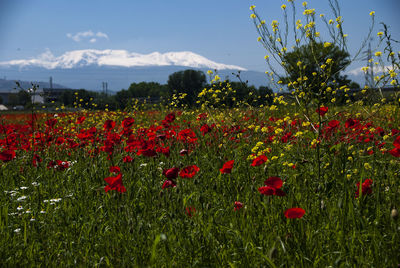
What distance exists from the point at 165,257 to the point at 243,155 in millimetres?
1945

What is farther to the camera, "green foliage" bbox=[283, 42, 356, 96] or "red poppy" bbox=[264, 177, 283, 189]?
"green foliage" bbox=[283, 42, 356, 96]

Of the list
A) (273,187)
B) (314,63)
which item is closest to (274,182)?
(273,187)

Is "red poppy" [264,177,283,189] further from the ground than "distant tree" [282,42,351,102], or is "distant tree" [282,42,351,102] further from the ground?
"distant tree" [282,42,351,102]

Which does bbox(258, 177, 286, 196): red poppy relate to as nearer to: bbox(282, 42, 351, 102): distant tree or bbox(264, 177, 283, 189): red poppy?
bbox(264, 177, 283, 189): red poppy

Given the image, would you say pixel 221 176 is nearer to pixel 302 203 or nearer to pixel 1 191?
pixel 302 203

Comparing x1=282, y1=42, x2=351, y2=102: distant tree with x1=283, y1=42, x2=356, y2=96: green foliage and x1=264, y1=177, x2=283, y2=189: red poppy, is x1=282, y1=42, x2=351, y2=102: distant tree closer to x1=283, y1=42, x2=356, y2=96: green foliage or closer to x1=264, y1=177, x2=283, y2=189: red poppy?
x1=283, y1=42, x2=356, y2=96: green foliage

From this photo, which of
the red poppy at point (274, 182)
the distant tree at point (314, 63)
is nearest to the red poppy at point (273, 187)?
the red poppy at point (274, 182)

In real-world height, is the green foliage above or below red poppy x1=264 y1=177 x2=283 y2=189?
above

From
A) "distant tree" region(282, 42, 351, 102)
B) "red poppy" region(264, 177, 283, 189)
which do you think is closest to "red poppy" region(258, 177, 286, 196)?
"red poppy" region(264, 177, 283, 189)

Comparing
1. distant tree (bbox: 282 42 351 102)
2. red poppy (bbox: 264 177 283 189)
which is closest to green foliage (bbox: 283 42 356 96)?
distant tree (bbox: 282 42 351 102)

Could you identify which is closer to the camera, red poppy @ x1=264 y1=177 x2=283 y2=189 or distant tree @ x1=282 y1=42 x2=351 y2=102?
red poppy @ x1=264 y1=177 x2=283 y2=189

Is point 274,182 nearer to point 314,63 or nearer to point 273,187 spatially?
point 273,187

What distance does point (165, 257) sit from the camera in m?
1.89

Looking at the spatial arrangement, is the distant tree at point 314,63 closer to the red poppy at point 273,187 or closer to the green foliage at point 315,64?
the green foliage at point 315,64
